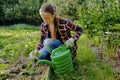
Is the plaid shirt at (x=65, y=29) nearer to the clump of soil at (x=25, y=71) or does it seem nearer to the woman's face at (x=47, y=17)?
the woman's face at (x=47, y=17)

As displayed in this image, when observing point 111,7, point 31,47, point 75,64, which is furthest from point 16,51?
point 111,7

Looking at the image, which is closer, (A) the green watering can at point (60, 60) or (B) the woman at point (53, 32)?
(A) the green watering can at point (60, 60)

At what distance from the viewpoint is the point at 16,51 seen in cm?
616

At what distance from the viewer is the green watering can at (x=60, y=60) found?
13.1ft

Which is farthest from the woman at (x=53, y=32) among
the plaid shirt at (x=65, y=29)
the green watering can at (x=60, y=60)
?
the green watering can at (x=60, y=60)

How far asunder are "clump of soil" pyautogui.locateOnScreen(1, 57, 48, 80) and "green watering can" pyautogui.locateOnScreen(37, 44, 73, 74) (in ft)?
0.75

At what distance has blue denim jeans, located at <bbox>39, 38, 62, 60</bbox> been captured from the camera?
4.36 m

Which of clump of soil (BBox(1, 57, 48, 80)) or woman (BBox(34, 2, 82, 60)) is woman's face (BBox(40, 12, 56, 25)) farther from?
clump of soil (BBox(1, 57, 48, 80))

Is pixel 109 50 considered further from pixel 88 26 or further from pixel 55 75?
pixel 88 26

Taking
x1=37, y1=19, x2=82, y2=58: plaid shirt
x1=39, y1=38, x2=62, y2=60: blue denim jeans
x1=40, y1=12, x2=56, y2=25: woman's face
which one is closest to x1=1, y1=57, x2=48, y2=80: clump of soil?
x1=39, y1=38, x2=62, y2=60: blue denim jeans

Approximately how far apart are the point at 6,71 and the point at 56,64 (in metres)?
0.90

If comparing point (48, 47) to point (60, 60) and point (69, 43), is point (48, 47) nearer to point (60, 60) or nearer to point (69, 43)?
point (69, 43)

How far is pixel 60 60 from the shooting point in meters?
4.01

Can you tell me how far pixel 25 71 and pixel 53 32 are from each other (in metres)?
0.61
